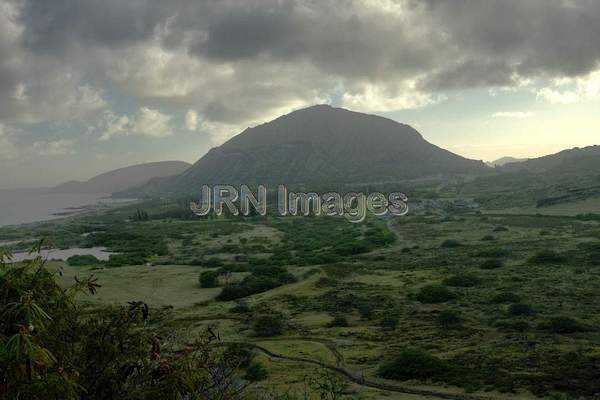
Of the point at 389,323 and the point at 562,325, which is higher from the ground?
the point at 562,325

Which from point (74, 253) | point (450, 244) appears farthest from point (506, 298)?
point (74, 253)

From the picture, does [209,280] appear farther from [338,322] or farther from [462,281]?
[462,281]

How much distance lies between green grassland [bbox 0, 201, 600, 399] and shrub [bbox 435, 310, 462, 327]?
0.29ft

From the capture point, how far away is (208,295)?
45125mm

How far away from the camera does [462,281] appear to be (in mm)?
40031

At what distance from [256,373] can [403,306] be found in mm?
16580

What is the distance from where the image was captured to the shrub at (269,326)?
29891 mm

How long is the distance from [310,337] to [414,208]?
115 meters

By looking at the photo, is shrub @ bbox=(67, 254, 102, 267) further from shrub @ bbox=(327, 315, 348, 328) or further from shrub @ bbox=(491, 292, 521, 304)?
shrub @ bbox=(491, 292, 521, 304)

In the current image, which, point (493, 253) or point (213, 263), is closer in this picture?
point (493, 253)

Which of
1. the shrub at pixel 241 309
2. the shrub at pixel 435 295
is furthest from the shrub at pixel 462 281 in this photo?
the shrub at pixel 241 309

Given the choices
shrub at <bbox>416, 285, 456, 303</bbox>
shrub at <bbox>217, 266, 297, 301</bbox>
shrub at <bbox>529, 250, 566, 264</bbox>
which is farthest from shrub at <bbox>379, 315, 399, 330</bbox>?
shrub at <bbox>529, 250, 566, 264</bbox>

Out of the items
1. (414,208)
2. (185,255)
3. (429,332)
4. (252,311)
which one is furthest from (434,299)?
(414,208)

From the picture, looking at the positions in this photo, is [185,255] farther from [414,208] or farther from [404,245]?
[414,208]
